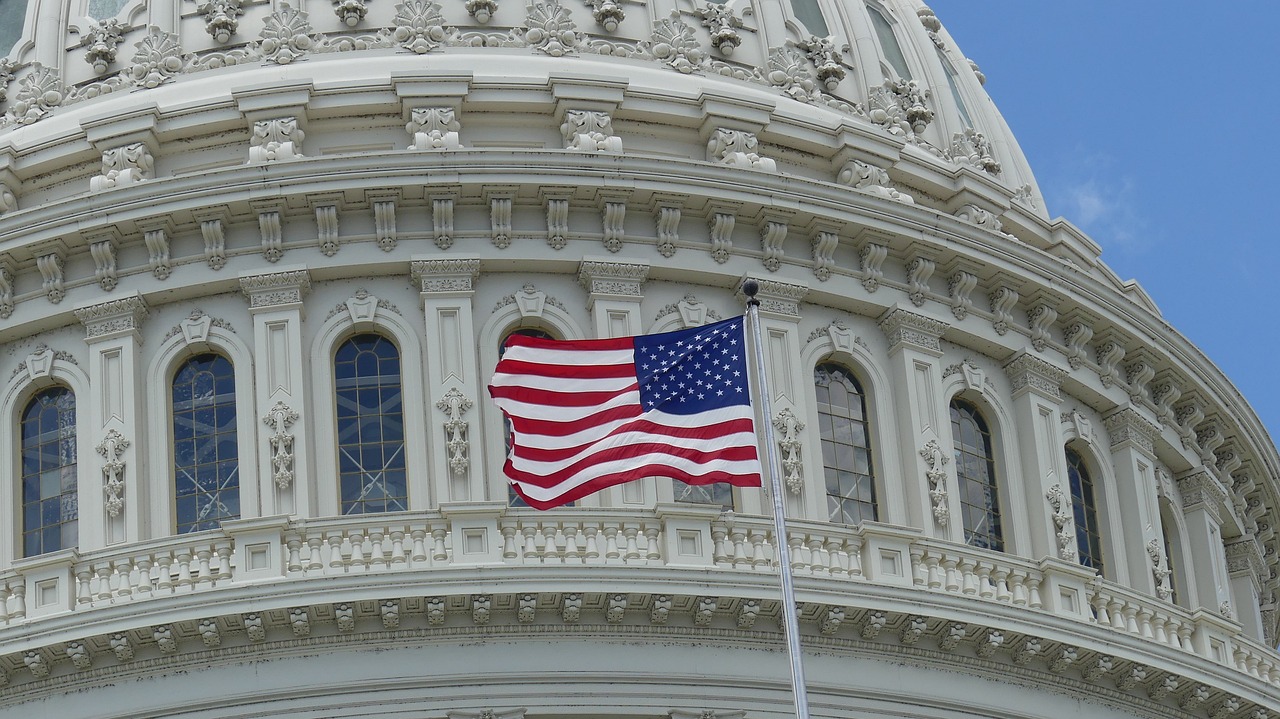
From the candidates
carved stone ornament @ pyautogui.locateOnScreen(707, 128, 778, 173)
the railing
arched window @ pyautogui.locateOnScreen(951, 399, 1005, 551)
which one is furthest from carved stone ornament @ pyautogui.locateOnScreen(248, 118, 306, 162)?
arched window @ pyautogui.locateOnScreen(951, 399, 1005, 551)

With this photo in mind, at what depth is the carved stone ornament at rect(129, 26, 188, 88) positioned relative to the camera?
53094mm

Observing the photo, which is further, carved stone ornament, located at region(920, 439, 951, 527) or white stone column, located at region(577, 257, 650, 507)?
carved stone ornament, located at region(920, 439, 951, 527)

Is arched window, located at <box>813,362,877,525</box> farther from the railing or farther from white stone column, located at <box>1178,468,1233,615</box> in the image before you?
white stone column, located at <box>1178,468,1233,615</box>

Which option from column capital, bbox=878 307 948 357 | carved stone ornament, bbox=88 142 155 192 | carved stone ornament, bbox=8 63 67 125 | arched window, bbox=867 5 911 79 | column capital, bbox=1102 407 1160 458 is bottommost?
column capital, bbox=1102 407 1160 458

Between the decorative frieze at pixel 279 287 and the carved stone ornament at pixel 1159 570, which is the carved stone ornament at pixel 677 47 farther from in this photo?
the carved stone ornament at pixel 1159 570

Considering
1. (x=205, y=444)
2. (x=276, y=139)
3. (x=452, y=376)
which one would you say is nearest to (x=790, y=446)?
(x=452, y=376)

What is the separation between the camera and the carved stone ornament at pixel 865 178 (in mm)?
53250

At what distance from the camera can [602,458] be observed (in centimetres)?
4069

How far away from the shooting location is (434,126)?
50.8 metres

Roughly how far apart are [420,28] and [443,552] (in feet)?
40.8

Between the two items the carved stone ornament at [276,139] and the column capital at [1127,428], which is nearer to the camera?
the carved stone ornament at [276,139]

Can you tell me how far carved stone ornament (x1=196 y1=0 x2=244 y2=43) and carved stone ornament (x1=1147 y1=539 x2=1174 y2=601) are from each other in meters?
16.4

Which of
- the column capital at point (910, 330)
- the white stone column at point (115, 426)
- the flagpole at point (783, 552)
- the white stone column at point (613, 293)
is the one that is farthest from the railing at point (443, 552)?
the column capital at point (910, 330)

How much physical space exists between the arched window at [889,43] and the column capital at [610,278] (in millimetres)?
10815
